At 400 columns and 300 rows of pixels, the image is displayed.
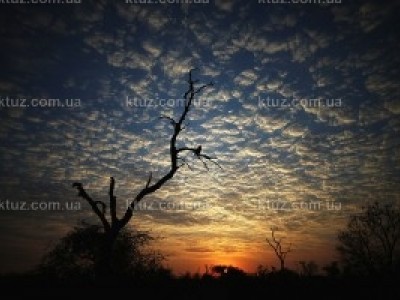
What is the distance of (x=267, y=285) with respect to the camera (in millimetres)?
16828

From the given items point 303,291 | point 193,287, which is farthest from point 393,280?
point 193,287

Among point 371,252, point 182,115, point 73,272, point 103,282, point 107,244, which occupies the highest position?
point 182,115

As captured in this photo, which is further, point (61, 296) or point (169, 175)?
point (169, 175)

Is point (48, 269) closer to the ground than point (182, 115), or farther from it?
closer to the ground

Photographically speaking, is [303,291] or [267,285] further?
[267,285]

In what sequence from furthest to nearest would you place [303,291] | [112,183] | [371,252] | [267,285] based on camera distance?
[371,252]
[112,183]
[267,285]
[303,291]

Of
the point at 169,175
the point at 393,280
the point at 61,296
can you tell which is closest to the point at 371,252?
the point at 393,280

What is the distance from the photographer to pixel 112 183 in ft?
65.3

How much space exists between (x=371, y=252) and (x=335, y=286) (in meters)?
47.6

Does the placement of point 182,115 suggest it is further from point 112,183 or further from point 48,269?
point 48,269

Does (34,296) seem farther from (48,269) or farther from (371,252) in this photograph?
(371,252)

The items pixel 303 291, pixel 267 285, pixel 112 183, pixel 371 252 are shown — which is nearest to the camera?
pixel 303 291

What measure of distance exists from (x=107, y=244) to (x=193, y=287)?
4974 millimetres

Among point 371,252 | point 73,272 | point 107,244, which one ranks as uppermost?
point 107,244
